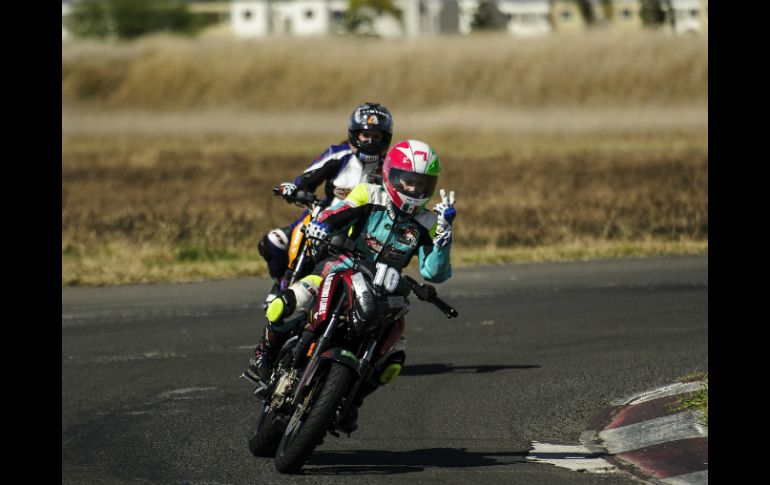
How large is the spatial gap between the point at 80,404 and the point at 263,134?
1678 inches

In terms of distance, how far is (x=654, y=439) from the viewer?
7742mm

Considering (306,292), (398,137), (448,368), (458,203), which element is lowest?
(398,137)

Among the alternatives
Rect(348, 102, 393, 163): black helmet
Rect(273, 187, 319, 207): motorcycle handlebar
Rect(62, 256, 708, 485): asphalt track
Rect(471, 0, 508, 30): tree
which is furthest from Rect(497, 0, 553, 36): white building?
Rect(273, 187, 319, 207): motorcycle handlebar

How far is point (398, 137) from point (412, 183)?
129 feet

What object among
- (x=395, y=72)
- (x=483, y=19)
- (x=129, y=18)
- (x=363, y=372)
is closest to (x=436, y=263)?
(x=363, y=372)

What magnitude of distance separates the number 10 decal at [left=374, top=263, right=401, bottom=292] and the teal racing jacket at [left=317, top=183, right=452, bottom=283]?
207mm

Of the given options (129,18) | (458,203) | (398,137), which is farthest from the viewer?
(129,18)

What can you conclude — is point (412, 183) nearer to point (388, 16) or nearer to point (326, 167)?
point (326, 167)

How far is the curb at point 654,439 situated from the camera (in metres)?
7.05

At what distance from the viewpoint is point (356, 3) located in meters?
104

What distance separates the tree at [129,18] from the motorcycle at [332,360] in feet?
310
